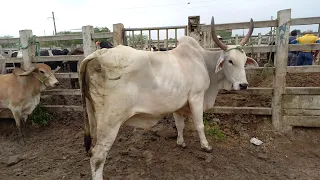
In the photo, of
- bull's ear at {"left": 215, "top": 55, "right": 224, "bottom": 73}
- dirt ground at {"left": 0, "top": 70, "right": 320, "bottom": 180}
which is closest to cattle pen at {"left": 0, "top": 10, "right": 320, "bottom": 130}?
dirt ground at {"left": 0, "top": 70, "right": 320, "bottom": 180}

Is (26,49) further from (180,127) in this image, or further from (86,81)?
(180,127)

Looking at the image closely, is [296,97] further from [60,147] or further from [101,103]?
[60,147]

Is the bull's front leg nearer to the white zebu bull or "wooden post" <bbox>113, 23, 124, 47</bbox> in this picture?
the white zebu bull

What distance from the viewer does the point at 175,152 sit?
13.3 feet

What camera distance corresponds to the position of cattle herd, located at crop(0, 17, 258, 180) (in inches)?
114

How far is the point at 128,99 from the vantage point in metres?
2.94

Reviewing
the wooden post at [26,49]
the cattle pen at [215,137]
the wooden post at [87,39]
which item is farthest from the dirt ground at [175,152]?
the wooden post at [87,39]

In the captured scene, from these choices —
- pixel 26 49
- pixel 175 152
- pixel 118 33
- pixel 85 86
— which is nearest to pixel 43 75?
pixel 26 49

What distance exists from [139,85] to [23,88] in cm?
289

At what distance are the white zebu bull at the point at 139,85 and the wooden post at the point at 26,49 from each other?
287 cm

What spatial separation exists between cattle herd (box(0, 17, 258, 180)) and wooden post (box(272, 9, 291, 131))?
22.2 inches

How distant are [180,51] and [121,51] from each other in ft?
3.54

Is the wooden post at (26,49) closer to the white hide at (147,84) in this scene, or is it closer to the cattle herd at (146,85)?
the cattle herd at (146,85)

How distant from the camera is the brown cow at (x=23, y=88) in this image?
4.71 m
